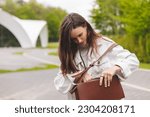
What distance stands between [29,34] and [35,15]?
12341 mm

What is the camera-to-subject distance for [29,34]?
4400 cm

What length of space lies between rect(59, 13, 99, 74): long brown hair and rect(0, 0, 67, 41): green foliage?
45290mm

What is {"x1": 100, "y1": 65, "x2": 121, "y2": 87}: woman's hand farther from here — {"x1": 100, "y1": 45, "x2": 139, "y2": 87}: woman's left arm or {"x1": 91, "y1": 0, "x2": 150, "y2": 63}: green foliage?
{"x1": 91, "y1": 0, "x2": 150, "y2": 63}: green foliage

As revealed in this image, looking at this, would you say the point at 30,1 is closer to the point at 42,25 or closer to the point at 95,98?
the point at 42,25

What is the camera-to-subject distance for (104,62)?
190 cm

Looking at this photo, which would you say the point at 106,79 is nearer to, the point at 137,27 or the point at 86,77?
the point at 86,77

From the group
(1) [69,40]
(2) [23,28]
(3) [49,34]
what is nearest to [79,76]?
(1) [69,40]

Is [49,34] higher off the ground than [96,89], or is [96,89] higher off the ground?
[96,89]

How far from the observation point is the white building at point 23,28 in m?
43.0

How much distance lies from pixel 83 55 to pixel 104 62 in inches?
4.3

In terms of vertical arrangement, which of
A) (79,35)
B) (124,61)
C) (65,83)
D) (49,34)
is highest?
(79,35)

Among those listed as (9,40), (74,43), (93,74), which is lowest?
(9,40)

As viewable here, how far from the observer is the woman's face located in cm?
186

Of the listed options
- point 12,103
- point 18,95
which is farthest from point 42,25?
point 12,103
